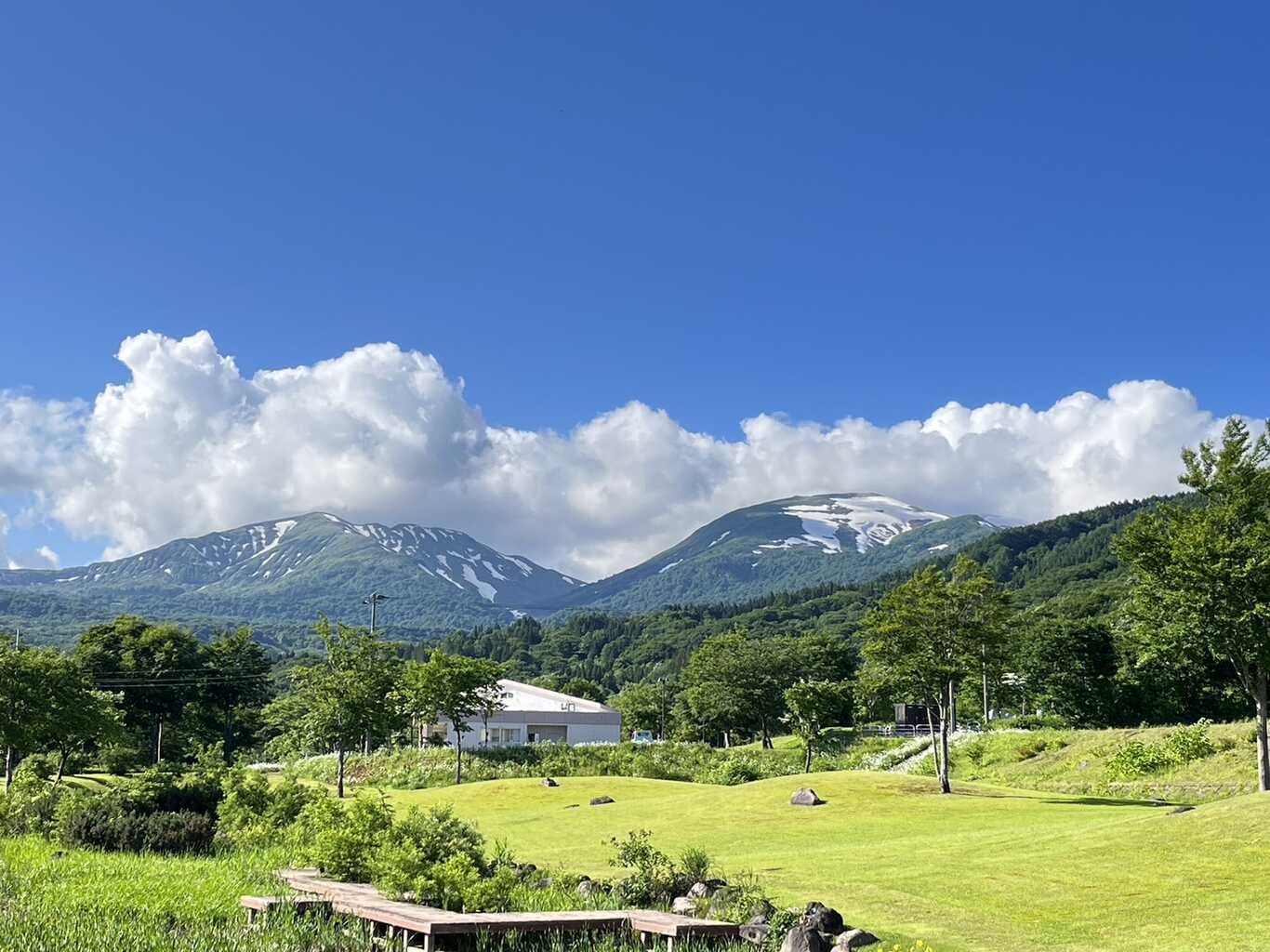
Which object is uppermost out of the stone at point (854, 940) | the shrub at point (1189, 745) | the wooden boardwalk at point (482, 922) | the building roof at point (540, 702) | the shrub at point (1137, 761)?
the wooden boardwalk at point (482, 922)

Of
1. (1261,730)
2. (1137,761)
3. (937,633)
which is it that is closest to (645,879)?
(1261,730)

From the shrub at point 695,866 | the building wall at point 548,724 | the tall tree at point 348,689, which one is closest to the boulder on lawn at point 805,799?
the shrub at point 695,866

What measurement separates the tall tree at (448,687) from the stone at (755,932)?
137 feet

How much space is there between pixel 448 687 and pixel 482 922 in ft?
148

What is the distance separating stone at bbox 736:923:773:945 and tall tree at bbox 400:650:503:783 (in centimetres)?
4190

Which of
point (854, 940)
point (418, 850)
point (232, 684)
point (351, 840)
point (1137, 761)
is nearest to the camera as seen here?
point (854, 940)

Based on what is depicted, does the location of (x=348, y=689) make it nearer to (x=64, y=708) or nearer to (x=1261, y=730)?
(x=64, y=708)

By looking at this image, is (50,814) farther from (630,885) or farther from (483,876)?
(630,885)

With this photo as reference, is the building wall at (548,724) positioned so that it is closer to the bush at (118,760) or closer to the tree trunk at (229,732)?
the tree trunk at (229,732)

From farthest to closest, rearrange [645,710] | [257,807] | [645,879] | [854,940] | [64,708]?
[645,710]
[64,708]
[257,807]
[645,879]
[854,940]

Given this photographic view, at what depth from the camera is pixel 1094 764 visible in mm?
39781

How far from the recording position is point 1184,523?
26.7 metres

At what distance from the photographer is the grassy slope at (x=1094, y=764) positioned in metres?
33.5

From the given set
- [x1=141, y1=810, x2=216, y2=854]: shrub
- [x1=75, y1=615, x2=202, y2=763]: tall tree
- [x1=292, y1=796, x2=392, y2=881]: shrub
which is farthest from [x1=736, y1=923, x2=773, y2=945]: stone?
[x1=75, y1=615, x2=202, y2=763]: tall tree
